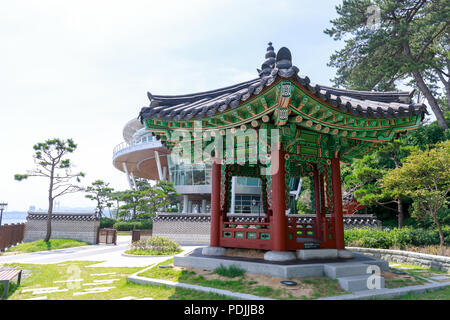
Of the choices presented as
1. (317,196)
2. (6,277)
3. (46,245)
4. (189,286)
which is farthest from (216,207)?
(46,245)

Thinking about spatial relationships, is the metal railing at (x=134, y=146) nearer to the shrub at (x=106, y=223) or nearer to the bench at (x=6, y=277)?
the shrub at (x=106, y=223)

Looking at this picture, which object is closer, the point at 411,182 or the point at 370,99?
the point at 370,99

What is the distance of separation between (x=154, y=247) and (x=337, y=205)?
33.0 feet

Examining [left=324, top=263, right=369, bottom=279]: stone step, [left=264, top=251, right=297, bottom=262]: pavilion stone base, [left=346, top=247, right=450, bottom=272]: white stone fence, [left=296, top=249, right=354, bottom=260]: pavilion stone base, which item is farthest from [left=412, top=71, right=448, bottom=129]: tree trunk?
[left=264, top=251, right=297, bottom=262]: pavilion stone base

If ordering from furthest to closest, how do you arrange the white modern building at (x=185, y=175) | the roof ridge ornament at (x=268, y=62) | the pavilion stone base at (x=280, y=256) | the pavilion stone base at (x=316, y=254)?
the white modern building at (x=185, y=175) → the roof ridge ornament at (x=268, y=62) → the pavilion stone base at (x=316, y=254) → the pavilion stone base at (x=280, y=256)

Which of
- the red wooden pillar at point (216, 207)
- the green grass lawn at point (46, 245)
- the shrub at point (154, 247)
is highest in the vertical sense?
the red wooden pillar at point (216, 207)

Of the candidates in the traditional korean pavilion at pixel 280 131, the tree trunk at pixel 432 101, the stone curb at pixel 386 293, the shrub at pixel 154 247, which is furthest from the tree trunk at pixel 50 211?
the tree trunk at pixel 432 101

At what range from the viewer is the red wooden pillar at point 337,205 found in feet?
27.3

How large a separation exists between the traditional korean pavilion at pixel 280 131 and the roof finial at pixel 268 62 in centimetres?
3

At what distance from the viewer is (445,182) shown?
12688 mm

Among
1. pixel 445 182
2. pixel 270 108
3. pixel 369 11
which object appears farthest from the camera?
pixel 369 11
